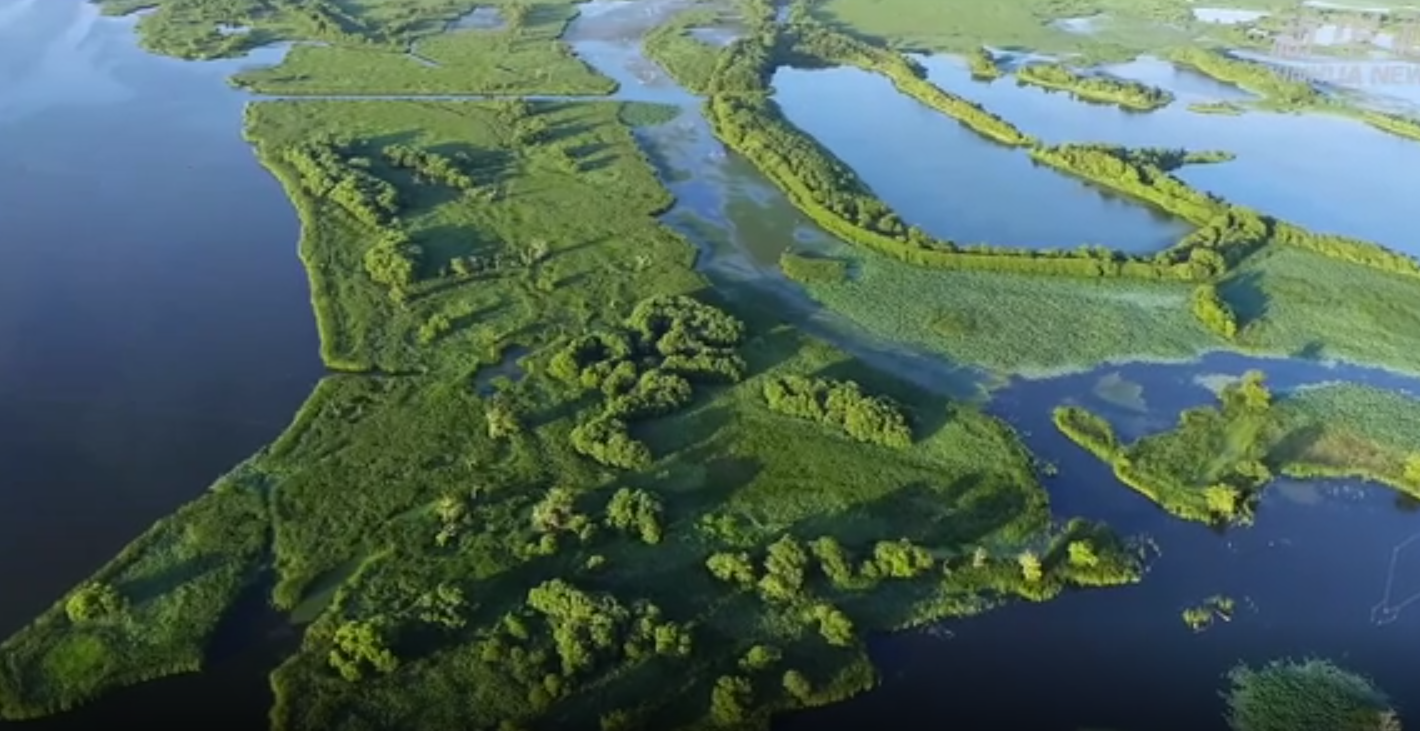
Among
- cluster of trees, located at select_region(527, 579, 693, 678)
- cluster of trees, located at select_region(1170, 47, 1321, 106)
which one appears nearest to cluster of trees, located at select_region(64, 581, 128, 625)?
cluster of trees, located at select_region(527, 579, 693, 678)


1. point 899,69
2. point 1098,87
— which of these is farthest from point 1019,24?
point 899,69

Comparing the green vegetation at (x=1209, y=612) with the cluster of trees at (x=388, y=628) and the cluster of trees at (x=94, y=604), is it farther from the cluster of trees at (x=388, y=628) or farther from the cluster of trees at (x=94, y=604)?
the cluster of trees at (x=94, y=604)

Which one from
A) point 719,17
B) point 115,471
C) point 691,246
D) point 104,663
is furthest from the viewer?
point 719,17

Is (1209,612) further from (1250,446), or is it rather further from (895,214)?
(895,214)

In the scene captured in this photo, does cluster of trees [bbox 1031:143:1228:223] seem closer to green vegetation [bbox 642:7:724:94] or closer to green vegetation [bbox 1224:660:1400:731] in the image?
green vegetation [bbox 642:7:724:94]

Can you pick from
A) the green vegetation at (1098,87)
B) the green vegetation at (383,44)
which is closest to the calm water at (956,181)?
the green vegetation at (1098,87)

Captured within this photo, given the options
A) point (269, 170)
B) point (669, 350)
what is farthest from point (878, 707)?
point (269, 170)

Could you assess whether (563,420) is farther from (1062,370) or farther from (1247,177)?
(1247,177)
